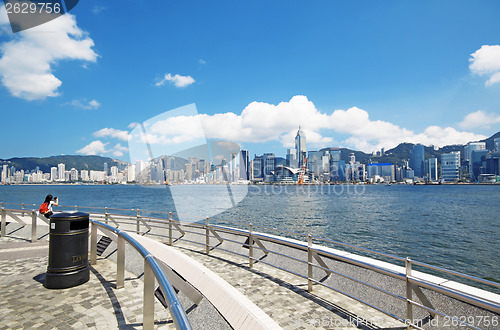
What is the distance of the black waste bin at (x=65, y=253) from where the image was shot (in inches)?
203

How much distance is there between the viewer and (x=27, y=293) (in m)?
4.99

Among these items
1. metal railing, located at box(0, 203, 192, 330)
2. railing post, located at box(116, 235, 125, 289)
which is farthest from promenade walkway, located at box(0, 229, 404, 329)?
metal railing, located at box(0, 203, 192, 330)

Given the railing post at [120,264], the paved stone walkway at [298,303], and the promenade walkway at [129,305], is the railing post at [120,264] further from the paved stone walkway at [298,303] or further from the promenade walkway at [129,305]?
the paved stone walkway at [298,303]

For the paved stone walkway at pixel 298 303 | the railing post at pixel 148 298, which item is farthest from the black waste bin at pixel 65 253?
the paved stone walkway at pixel 298 303

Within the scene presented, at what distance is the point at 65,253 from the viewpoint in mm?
5203

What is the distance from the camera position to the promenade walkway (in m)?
4.01

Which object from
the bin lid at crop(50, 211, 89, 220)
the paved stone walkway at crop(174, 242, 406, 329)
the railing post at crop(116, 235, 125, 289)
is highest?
the bin lid at crop(50, 211, 89, 220)

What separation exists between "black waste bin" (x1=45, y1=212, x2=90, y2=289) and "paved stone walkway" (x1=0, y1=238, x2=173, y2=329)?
162mm

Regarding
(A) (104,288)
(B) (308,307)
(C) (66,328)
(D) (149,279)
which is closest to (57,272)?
(A) (104,288)

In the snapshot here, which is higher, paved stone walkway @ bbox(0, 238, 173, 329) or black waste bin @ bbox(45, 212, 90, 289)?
black waste bin @ bbox(45, 212, 90, 289)

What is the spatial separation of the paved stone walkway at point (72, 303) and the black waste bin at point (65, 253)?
16 centimetres

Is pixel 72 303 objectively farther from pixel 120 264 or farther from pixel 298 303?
pixel 298 303

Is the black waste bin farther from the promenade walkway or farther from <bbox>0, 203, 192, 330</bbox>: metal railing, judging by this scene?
<bbox>0, 203, 192, 330</bbox>: metal railing

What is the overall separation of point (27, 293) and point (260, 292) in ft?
13.7
